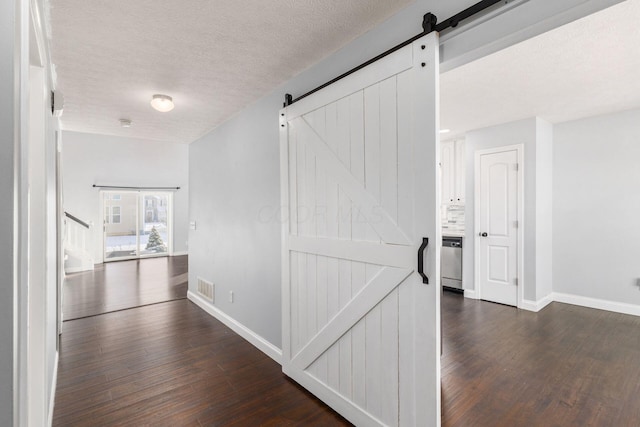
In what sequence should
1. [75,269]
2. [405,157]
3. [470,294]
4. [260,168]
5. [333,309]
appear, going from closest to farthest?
[405,157]
[333,309]
[260,168]
[470,294]
[75,269]

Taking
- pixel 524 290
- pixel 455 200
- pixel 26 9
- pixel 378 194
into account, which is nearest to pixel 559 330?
pixel 524 290

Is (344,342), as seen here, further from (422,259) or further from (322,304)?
(422,259)

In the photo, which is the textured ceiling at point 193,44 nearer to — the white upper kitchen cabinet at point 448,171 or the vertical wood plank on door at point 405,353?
the vertical wood plank on door at point 405,353

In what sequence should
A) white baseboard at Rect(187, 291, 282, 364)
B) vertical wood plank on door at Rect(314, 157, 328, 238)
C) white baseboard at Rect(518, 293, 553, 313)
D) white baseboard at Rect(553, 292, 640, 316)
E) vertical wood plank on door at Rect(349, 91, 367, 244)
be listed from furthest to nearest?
1. white baseboard at Rect(518, 293, 553, 313)
2. white baseboard at Rect(553, 292, 640, 316)
3. white baseboard at Rect(187, 291, 282, 364)
4. vertical wood plank on door at Rect(314, 157, 328, 238)
5. vertical wood plank on door at Rect(349, 91, 367, 244)

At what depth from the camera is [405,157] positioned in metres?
1.65

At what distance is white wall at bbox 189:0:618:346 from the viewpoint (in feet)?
4.46

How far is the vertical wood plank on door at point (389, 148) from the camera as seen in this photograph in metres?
1.71

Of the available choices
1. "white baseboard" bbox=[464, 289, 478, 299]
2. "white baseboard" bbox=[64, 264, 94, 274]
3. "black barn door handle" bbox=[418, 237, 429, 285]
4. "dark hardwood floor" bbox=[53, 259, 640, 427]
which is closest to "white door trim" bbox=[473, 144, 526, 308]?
"white baseboard" bbox=[464, 289, 478, 299]

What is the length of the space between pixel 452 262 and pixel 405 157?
3793 mm

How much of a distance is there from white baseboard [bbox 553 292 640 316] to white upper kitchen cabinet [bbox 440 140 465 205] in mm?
1896

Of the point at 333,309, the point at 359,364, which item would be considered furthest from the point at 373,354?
the point at 333,309

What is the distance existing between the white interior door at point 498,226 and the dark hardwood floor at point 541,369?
0.53 metres

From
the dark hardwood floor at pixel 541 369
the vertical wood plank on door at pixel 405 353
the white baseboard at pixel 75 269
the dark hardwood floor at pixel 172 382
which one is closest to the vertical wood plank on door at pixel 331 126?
the vertical wood plank on door at pixel 405 353

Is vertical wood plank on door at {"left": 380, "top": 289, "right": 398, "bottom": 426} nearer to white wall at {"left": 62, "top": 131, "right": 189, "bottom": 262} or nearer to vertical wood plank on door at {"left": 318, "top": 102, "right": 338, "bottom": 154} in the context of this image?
vertical wood plank on door at {"left": 318, "top": 102, "right": 338, "bottom": 154}
